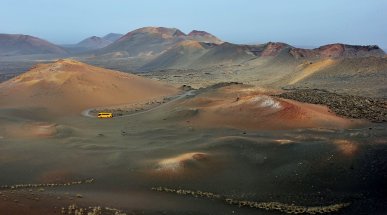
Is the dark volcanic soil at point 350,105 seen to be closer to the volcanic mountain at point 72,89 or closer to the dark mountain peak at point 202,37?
the volcanic mountain at point 72,89

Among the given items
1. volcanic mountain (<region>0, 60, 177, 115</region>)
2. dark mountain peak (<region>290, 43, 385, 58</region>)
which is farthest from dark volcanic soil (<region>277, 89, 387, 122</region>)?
dark mountain peak (<region>290, 43, 385, 58</region>)

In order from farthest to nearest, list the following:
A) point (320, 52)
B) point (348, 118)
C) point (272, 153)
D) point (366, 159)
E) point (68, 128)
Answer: point (320, 52) < point (68, 128) < point (348, 118) < point (272, 153) < point (366, 159)

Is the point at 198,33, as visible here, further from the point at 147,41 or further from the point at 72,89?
the point at 72,89

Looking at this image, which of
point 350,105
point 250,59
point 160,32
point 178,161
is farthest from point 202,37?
point 178,161

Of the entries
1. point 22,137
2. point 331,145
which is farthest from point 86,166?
point 331,145

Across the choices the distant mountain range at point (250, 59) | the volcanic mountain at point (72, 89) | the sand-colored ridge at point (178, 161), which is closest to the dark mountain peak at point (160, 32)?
the distant mountain range at point (250, 59)

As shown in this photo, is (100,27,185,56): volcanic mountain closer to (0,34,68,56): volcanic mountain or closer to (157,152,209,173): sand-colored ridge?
(0,34,68,56): volcanic mountain

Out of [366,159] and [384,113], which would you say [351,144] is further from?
[384,113]
